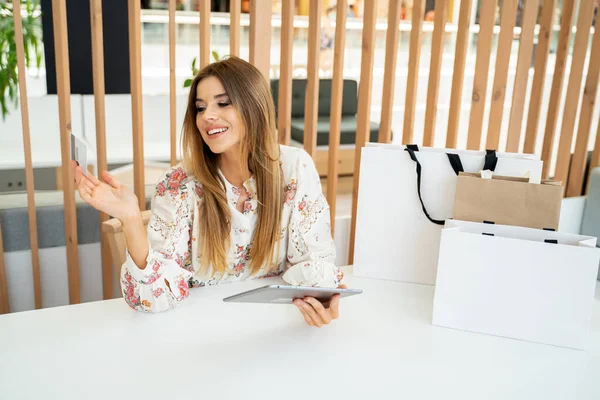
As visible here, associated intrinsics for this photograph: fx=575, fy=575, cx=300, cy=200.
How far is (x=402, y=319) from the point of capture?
1238 millimetres

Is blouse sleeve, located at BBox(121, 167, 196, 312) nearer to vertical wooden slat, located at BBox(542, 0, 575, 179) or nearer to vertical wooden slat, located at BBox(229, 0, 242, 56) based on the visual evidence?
vertical wooden slat, located at BBox(229, 0, 242, 56)

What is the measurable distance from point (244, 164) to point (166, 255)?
31 cm

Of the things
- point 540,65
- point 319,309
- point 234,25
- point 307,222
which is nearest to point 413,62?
point 540,65

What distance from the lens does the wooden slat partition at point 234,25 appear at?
1.68 meters

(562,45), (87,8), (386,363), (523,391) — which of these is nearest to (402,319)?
(386,363)

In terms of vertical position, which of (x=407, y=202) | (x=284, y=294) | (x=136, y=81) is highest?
(x=136, y=81)

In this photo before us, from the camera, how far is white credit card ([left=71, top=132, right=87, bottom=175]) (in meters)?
1.05

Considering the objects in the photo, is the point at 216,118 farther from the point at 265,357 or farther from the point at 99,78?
the point at 265,357

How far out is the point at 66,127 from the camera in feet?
5.36

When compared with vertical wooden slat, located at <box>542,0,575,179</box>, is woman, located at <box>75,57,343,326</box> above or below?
below

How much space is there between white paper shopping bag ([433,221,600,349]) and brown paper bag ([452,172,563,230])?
0.20 ft

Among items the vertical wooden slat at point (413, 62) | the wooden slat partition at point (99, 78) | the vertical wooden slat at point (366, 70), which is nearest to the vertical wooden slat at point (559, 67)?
the vertical wooden slat at point (413, 62)

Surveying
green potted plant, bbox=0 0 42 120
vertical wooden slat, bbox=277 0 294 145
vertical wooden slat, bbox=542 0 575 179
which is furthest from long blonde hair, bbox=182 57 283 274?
green potted plant, bbox=0 0 42 120

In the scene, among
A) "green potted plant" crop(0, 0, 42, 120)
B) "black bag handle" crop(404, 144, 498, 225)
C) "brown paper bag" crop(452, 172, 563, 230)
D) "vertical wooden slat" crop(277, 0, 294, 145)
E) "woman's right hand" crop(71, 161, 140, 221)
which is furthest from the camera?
"green potted plant" crop(0, 0, 42, 120)
